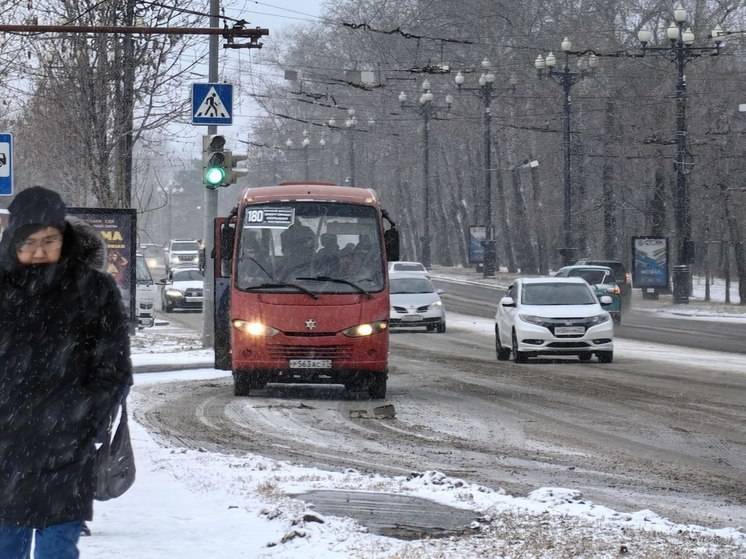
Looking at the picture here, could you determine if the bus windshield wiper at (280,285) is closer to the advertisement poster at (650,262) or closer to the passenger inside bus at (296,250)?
the passenger inside bus at (296,250)

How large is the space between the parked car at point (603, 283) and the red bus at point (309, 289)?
23.6 meters

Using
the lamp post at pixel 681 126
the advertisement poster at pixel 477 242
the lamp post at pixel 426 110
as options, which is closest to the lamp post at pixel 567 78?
the lamp post at pixel 681 126

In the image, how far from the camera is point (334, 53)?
294ft

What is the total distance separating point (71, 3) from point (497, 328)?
38.1ft

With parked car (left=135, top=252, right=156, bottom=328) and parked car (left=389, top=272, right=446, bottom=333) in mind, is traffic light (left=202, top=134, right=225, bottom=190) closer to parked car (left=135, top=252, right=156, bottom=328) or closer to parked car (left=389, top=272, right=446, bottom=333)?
parked car (left=135, top=252, right=156, bottom=328)

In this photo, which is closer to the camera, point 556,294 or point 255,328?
point 255,328

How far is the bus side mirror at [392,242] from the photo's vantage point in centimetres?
1966

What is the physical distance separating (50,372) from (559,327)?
22.2 meters

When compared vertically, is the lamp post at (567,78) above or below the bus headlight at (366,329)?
above

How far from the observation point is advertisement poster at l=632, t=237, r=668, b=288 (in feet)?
173

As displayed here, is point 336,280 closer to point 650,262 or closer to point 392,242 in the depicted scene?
point 392,242

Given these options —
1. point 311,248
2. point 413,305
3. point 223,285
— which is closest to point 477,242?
point 413,305

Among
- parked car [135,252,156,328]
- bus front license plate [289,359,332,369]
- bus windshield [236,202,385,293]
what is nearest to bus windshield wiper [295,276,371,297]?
bus windshield [236,202,385,293]

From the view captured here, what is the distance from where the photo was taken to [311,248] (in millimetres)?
19688
